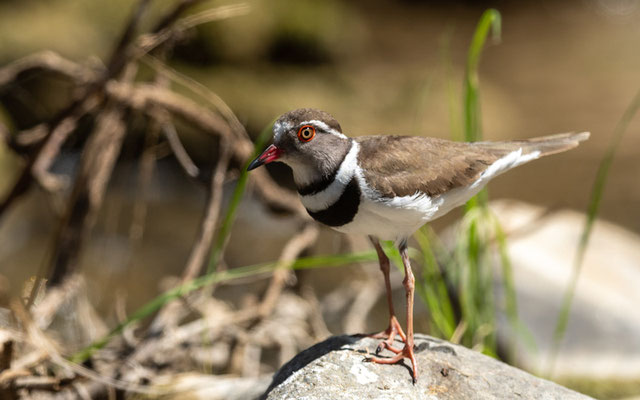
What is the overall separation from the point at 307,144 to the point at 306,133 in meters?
0.04

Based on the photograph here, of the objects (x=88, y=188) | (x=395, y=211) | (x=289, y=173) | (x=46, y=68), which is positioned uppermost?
(x=46, y=68)

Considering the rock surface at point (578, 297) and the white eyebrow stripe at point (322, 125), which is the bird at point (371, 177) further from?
the rock surface at point (578, 297)

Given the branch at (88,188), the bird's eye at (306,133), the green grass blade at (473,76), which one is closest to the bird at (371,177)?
the bird's eye at (306,133)

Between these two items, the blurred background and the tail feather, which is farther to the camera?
the blurred background

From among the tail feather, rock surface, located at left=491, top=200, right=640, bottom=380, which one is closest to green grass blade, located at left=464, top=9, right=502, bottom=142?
the tail feather

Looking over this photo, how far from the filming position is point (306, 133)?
273 cm

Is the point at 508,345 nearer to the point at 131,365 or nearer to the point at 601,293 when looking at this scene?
the point at 601,293

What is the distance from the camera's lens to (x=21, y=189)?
170 inches

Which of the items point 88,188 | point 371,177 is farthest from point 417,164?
point 88,188

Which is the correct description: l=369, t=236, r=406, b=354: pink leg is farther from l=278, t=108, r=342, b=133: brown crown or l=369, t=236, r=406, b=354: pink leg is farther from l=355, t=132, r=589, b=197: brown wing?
l=278, t=108, r=342, b=133: brown crown

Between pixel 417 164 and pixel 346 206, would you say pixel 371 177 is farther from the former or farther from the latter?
pixel 417 164

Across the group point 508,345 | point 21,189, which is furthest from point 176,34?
point 508,345

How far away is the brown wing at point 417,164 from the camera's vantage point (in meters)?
2.77

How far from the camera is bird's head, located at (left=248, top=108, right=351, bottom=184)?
273 cm
